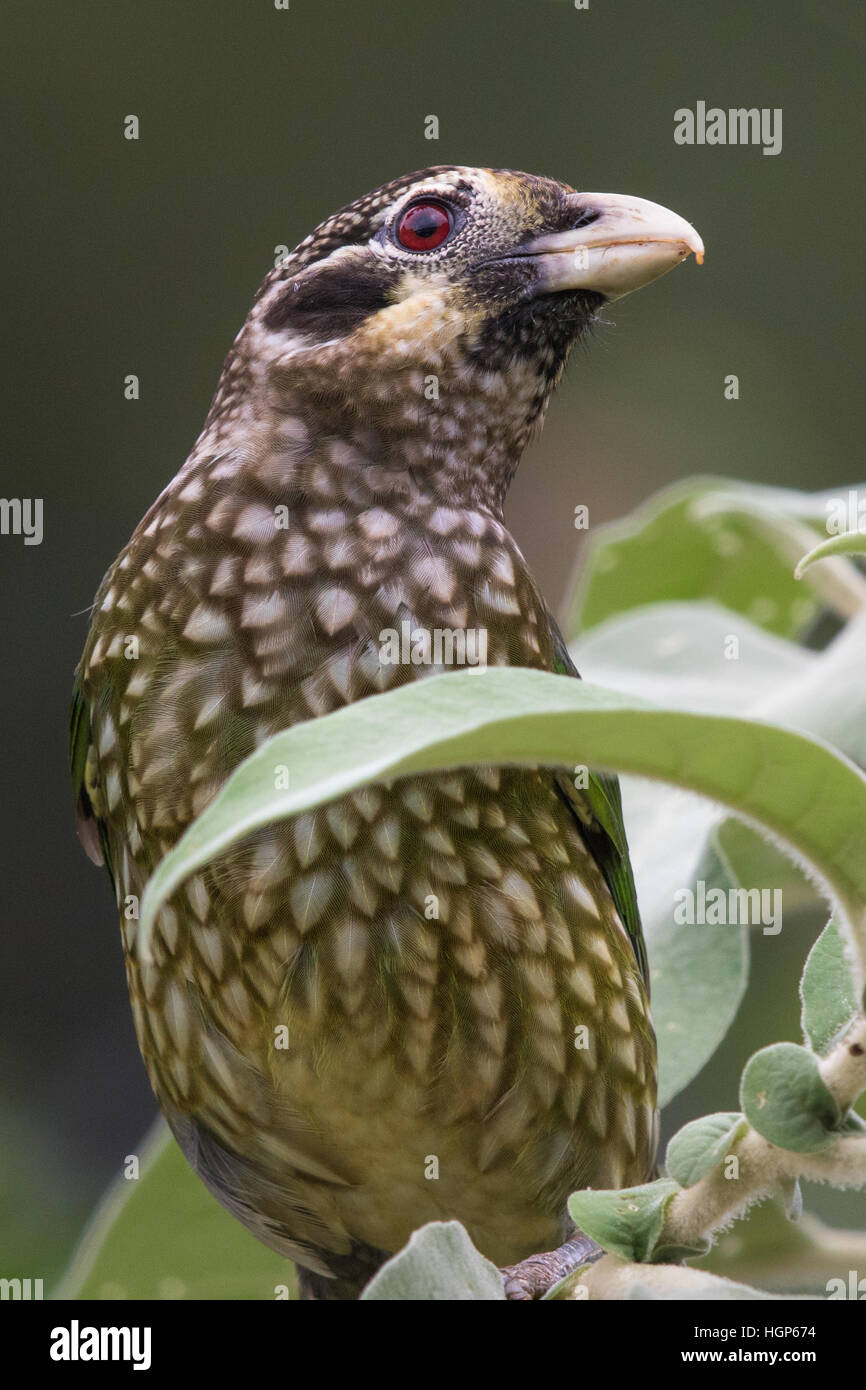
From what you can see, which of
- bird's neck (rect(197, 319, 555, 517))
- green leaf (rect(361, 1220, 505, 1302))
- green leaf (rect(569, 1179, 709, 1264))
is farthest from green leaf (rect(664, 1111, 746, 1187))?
bird's neck (rect(197, 319, 555, 517))

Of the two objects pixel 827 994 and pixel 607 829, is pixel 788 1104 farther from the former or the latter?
pixel 607 829

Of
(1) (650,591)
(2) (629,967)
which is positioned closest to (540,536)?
(1) (650,591)

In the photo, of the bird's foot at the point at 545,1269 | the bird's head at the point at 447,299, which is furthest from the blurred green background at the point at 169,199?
the bird's foot at the point at 545,1269

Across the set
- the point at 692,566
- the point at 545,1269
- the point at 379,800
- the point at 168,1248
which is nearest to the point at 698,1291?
the point at 545,1269

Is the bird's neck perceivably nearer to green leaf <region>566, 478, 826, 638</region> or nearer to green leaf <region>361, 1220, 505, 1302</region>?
green leaf <region>566, 478, 826, 638</region>

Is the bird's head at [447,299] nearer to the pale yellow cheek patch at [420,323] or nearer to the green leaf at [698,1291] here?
the pale yellow cheek patch at [420,323]

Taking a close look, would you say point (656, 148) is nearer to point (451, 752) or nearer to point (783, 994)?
point (783, 994)
